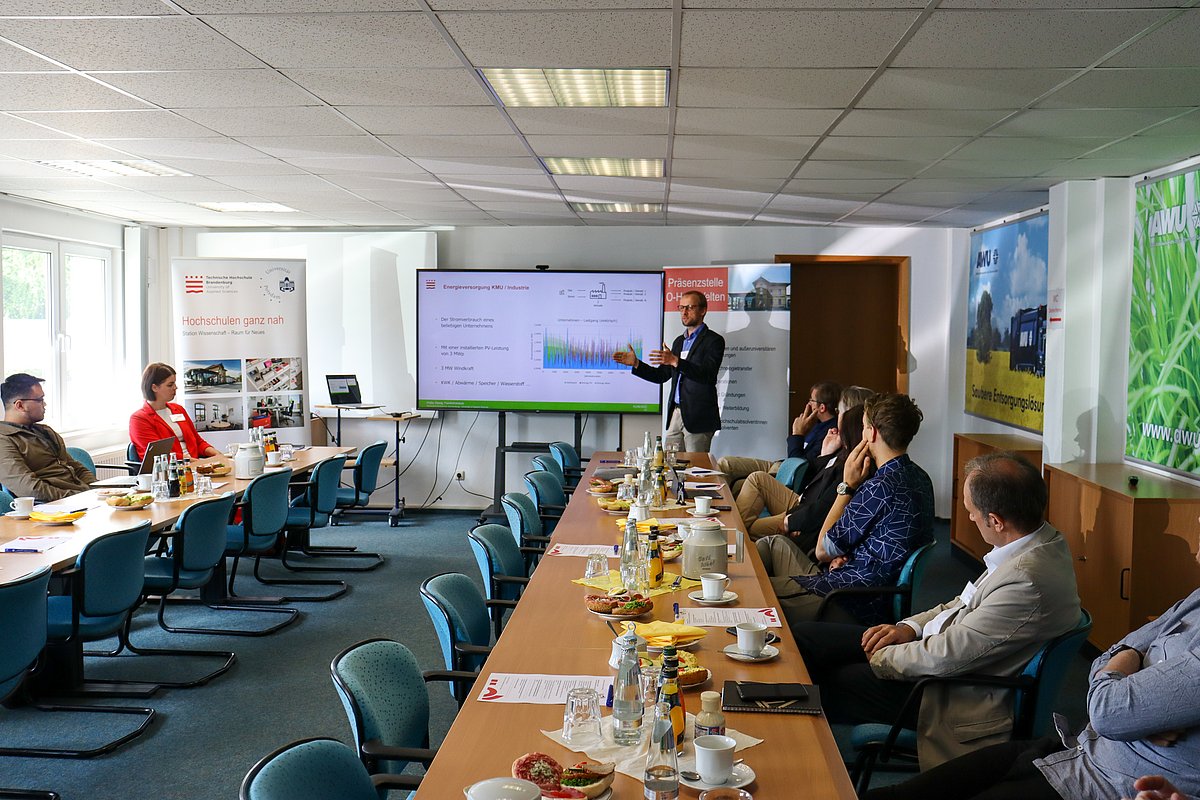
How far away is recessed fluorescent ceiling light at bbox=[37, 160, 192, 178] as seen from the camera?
20.0ft

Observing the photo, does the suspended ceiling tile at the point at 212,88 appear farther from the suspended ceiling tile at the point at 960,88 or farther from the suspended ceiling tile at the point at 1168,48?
the suspended ceiling tile at the point at 1168,48

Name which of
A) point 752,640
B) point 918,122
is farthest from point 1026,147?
point 752,640

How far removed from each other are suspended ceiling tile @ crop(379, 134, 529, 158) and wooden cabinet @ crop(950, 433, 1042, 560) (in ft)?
13.3

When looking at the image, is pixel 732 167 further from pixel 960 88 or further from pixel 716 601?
pixel 716 601

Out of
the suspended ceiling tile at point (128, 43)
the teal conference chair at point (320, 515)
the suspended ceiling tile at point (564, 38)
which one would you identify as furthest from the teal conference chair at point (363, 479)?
the suspended ceiling tile at point (564, 38)

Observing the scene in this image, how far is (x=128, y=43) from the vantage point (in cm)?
346

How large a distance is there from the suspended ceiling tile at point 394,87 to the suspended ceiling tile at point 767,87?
897 mm

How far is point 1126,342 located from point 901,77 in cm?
317

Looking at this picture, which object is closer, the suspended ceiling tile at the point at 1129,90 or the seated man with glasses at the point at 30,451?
the suspended ceiling tile at the point at 1129,90

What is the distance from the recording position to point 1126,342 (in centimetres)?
597

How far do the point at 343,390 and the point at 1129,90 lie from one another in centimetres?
680

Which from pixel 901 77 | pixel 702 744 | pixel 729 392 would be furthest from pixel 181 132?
pixel 729 392

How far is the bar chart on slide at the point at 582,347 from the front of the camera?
893 centimetres

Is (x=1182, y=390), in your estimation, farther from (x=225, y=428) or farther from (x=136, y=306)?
(x=136, y=306)
